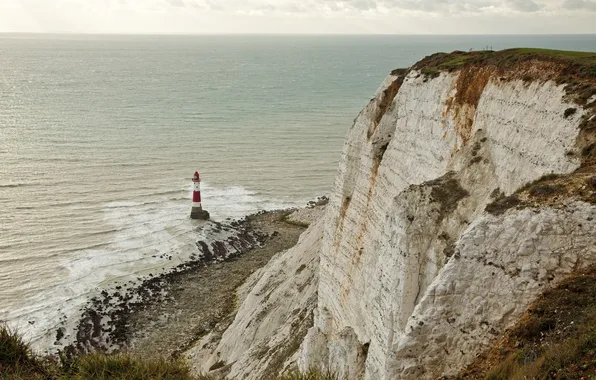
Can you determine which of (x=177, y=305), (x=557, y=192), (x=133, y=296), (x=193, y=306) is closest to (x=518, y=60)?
(x=557, y=192)

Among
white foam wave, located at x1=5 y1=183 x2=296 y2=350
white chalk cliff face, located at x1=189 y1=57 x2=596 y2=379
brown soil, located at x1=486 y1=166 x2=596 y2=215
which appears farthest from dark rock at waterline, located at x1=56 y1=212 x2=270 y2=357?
brown soil, located at x1=486 y1=166 x2=596 y2=215

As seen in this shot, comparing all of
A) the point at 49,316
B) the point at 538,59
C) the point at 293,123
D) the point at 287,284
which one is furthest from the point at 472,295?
the point at 293,123

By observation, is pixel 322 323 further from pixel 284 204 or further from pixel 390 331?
pixel 284 204

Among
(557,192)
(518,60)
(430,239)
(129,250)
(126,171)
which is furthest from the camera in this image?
(126,171)

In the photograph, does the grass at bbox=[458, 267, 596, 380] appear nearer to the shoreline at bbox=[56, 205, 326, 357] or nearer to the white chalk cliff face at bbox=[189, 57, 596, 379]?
A: the white chalk cliff face at bbox=[189, 57, 596, 379]

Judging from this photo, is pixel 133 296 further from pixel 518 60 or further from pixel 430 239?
pixel 518 60
